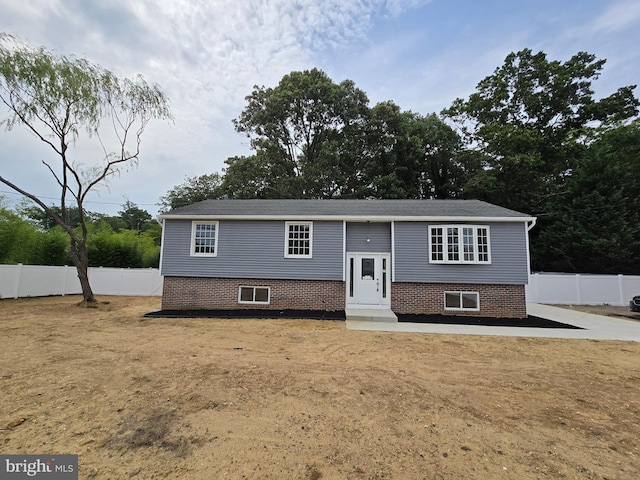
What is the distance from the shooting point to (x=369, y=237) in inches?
421

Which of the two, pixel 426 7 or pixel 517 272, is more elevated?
pixel 426 7

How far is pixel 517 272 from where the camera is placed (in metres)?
9.77

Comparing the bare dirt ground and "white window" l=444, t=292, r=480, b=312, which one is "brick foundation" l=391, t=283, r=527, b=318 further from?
the bare dirt ground

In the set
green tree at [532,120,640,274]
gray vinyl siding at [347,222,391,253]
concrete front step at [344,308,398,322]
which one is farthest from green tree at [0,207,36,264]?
green tree at [532,120,640,274]

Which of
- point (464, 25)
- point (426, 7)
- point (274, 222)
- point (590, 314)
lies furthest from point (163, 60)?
point (590, 314)

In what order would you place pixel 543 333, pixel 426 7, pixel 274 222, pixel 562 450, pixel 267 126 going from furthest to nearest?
pixel 267 126 → pixel 274 222 → pixel 426 7 → pixel 543 333 → pixel 562 450

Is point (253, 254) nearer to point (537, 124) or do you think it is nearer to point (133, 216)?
point (537, 124)

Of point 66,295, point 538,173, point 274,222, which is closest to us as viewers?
point 274,222

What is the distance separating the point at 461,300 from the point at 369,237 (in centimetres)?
387

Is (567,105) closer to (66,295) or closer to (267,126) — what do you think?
(267,126)

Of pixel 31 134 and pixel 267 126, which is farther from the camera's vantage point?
pixel 267 126

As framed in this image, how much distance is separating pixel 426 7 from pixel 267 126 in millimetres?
15828

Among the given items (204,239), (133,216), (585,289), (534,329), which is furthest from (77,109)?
(133,216)

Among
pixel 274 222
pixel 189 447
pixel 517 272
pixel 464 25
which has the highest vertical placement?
pixel 464 25
